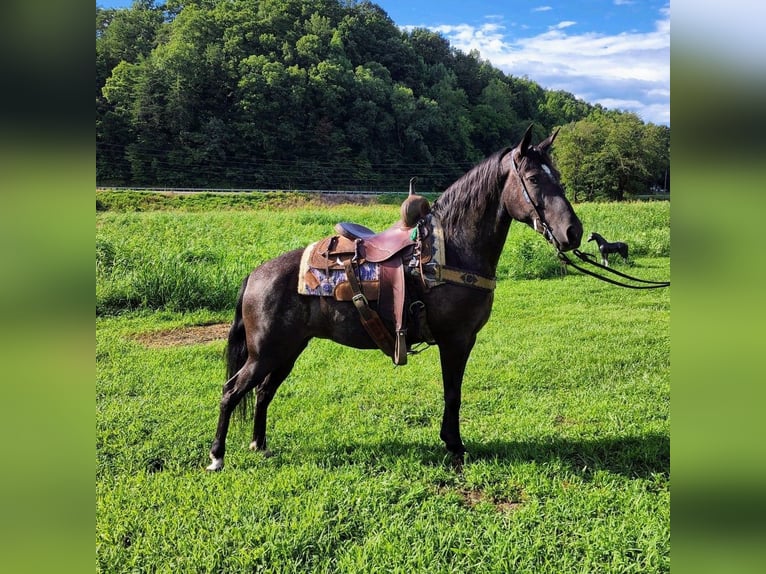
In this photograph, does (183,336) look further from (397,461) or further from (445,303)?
(445,303)

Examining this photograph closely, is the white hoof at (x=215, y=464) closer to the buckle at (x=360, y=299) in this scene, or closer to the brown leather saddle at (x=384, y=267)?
the brown leather saddle at (x=384, y=267)

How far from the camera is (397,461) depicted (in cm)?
352

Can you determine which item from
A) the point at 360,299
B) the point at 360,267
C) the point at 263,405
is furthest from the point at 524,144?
the point at 263,405

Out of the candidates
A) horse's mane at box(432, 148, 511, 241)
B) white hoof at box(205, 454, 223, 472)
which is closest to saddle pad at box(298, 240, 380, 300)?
horse's mane at box(432, 148, 511, 241)

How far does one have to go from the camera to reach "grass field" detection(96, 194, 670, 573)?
2.61 meters

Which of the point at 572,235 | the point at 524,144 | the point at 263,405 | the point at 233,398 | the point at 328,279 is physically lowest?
the point at 263,405

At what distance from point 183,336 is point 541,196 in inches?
232

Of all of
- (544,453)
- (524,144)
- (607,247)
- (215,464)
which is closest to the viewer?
(524,144)

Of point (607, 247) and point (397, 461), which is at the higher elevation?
point (607, 247)

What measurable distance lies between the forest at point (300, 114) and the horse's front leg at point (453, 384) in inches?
1578

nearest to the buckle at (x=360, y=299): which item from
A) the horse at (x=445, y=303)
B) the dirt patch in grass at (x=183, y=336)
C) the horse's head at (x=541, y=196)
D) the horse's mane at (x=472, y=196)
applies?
the horse at (x=445, y=303)

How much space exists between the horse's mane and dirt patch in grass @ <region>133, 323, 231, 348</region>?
15.4ft
